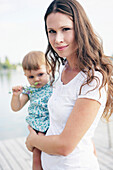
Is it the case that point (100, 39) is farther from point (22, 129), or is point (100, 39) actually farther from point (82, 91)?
point (22, 129)

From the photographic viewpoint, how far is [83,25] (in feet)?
2.80

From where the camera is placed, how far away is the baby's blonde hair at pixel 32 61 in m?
1.47

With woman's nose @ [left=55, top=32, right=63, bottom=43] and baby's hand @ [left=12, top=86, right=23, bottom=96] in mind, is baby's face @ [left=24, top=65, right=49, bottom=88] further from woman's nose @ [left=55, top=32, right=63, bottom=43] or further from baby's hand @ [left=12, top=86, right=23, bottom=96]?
woman's nose @ [left=55, top=32, right=63, bottom=43]

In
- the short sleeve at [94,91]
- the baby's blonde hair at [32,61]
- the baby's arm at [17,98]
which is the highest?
the short sleeve at [94,91]

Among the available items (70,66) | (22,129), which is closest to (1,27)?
(22,129)

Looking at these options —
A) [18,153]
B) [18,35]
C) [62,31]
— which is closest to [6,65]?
[18,35]

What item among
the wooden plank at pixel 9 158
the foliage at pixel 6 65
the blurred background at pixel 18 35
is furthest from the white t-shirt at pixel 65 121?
the foliage at pixel 6 65

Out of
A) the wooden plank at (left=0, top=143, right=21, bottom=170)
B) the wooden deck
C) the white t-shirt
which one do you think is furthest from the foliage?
the white t-shirt

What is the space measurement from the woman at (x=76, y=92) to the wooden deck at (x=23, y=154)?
211cm

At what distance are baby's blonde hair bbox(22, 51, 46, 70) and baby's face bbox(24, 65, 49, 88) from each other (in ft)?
0.09

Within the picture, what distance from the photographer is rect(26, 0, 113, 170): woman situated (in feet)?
2.58

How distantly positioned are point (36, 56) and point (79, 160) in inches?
32.9

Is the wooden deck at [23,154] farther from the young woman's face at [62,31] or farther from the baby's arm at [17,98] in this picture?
the young woman's face at [62,31]

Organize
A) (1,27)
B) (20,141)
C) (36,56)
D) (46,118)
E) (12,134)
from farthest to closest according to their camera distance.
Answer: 1. (1,27)
2. (12,134)
3. (20,141)
4. (36,56)
5. (46,118)
